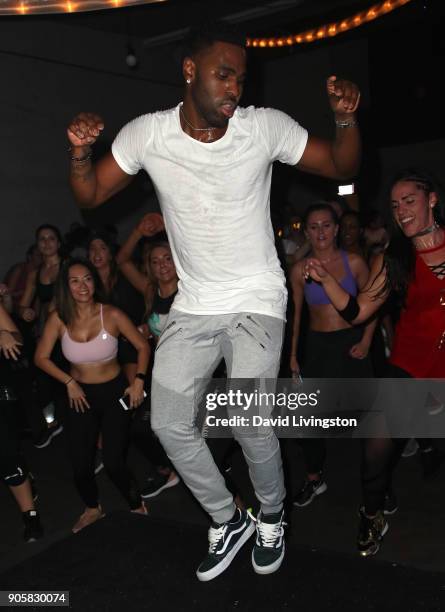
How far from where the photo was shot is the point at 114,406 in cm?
430

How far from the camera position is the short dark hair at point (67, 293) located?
4527 mm

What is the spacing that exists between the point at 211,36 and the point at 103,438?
2.54 m

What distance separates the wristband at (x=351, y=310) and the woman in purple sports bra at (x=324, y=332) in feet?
3.40

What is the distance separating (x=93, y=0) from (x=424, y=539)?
3629 mm

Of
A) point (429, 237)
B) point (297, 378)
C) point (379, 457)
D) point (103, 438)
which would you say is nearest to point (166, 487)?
point (103, 438)

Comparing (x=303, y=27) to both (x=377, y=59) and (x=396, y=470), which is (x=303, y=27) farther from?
(x=396, y=470)

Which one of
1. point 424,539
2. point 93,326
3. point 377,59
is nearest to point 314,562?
point 424,539

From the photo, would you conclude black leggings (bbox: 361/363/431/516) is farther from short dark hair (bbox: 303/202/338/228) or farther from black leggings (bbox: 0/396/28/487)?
black leggings (bbox: 0/396/28/487)

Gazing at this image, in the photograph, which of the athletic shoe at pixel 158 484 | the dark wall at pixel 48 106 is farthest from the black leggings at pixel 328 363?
the dark wall at pixel 48 106

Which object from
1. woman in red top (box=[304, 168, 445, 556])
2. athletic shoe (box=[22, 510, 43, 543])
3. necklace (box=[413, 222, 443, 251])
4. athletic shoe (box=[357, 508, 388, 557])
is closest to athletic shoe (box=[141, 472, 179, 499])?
athletic shoe (box=[22, 510, 43, 543])

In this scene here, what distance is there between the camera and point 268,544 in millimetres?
2826

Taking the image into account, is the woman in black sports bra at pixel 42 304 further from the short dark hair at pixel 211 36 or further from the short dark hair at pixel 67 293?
the short dark hair at pixel 211 36

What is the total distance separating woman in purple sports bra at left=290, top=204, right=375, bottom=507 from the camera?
14.9 ft

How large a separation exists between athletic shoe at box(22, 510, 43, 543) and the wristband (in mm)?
2227
